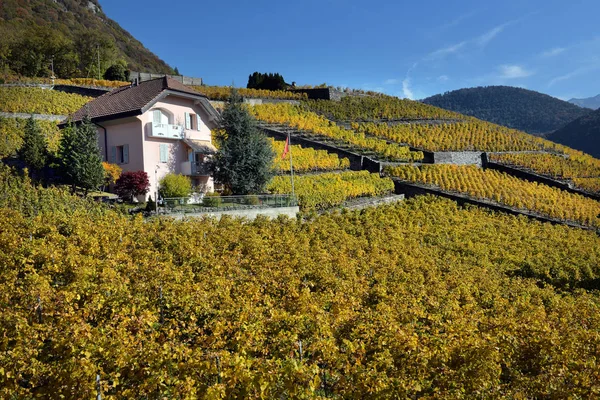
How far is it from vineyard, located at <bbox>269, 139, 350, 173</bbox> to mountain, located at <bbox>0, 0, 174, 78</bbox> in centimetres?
3284

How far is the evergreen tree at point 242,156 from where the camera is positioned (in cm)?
2359

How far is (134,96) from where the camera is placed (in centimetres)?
2641

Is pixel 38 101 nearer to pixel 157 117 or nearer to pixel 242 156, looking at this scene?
pixel 157 117

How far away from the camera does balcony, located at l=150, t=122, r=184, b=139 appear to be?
940 inches

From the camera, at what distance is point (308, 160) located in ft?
106

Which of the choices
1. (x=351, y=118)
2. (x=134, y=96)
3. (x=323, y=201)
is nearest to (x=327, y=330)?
(x=323, y=201)

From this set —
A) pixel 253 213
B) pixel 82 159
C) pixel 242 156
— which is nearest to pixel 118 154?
pixel 82 159

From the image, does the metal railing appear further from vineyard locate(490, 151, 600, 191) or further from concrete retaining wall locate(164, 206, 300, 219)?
vineyard locate(490, 151, 600, 191)

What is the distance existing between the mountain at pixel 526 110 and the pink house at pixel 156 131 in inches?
5921

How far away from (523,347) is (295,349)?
14.9ft

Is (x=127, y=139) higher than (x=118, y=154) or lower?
higher

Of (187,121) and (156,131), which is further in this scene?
(187,121)

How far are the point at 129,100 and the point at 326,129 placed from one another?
68.4 feet

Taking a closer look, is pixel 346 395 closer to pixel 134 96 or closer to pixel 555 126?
pixel 134 96
